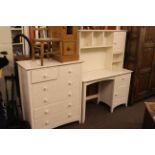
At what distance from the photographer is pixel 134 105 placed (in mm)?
3504

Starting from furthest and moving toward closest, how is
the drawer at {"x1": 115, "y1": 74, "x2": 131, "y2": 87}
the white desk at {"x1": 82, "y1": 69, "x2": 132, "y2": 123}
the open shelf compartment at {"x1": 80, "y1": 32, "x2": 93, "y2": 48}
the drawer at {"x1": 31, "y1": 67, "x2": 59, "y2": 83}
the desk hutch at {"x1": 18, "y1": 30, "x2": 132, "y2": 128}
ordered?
the drawer at {"x1": 115, "y1": 74, "x2": 131, "y2": 87}, the white desk at {"x1": 82, "y1": 69, "x2": 132, "y2": 123}, the open shelf compartment at {"x1": 80, "y1": 32, "x2": 93, "y2": 48}, the desk hutch at {"x1": 18, "y1": 30, "x2": 132, "y2": 128}, the drawer at {"x1": 31, "y1": 67, "x2": 59, "y2": 83}

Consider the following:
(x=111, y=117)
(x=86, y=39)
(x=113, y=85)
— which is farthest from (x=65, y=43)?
(x=111, y=117)

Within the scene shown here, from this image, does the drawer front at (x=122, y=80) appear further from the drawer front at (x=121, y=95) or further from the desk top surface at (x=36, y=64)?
the desk top surface at (x=36, y=64)

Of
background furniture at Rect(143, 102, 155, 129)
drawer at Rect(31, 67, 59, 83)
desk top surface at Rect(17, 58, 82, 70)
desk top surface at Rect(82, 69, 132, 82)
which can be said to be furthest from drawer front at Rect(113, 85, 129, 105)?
drawer at Rect(31, 67, 59, 83)

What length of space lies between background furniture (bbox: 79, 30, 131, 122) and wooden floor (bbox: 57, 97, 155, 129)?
0.14 metres

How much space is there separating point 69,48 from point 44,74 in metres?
0.54

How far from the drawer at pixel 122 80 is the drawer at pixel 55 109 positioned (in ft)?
2.92

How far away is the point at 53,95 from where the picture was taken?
2381 millimetres

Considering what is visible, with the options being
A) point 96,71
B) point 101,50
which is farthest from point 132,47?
point 96,71

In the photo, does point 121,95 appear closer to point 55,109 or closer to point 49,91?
point 55,109

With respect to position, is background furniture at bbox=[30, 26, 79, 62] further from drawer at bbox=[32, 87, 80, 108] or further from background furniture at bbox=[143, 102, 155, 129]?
background furniture at bbox=[143, 102, 155, 129]

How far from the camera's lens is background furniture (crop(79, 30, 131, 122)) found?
2941mm

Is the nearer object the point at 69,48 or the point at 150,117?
the point at 150,117

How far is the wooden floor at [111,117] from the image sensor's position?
2.75 metres
